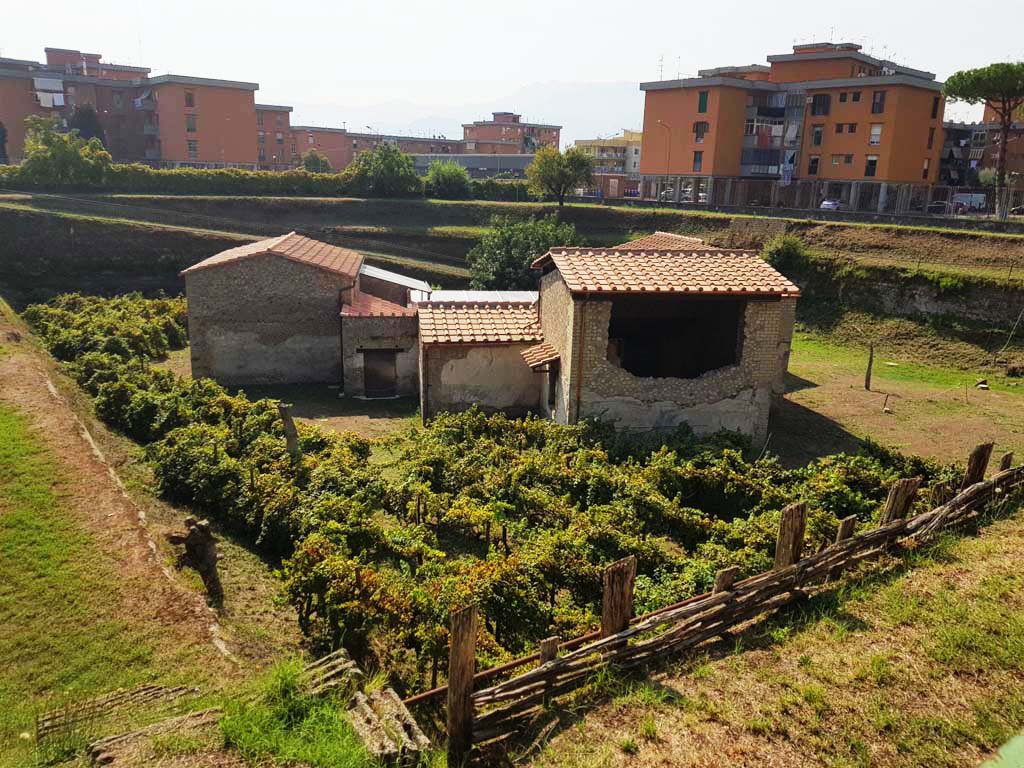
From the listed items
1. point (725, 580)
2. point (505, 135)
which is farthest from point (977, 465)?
point (505, 135)

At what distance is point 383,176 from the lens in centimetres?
5831

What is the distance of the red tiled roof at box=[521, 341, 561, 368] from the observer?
19.1 m

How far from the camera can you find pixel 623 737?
24.2 feet

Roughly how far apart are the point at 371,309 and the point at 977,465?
59.7 ft

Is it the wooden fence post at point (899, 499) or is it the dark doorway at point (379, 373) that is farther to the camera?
the dark doorway at point (379, 373)

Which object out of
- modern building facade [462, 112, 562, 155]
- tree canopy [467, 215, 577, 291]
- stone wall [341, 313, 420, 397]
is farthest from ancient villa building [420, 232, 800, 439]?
modern building facade [462, 112, 562, 155]

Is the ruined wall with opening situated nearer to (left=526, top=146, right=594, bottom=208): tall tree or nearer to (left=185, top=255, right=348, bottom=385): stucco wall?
(left=185, top=255, right=348, bottom=385): stucco wall

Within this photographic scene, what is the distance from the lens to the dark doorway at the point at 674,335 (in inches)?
800

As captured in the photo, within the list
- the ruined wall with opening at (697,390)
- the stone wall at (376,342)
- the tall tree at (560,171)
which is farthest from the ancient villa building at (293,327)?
the tall tree at (560,171)

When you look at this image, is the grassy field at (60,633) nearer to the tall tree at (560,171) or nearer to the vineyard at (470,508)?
the vineyard at (470,508)

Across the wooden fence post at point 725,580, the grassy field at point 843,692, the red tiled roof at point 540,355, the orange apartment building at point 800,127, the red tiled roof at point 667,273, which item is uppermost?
the orange apartment building at point 800,127

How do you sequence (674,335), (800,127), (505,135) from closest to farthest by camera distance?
(674,335)
(800,127)
(505,135)

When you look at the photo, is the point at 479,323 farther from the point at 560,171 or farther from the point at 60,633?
the point at 560,171

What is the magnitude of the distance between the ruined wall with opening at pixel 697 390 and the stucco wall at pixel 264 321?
11223mm
